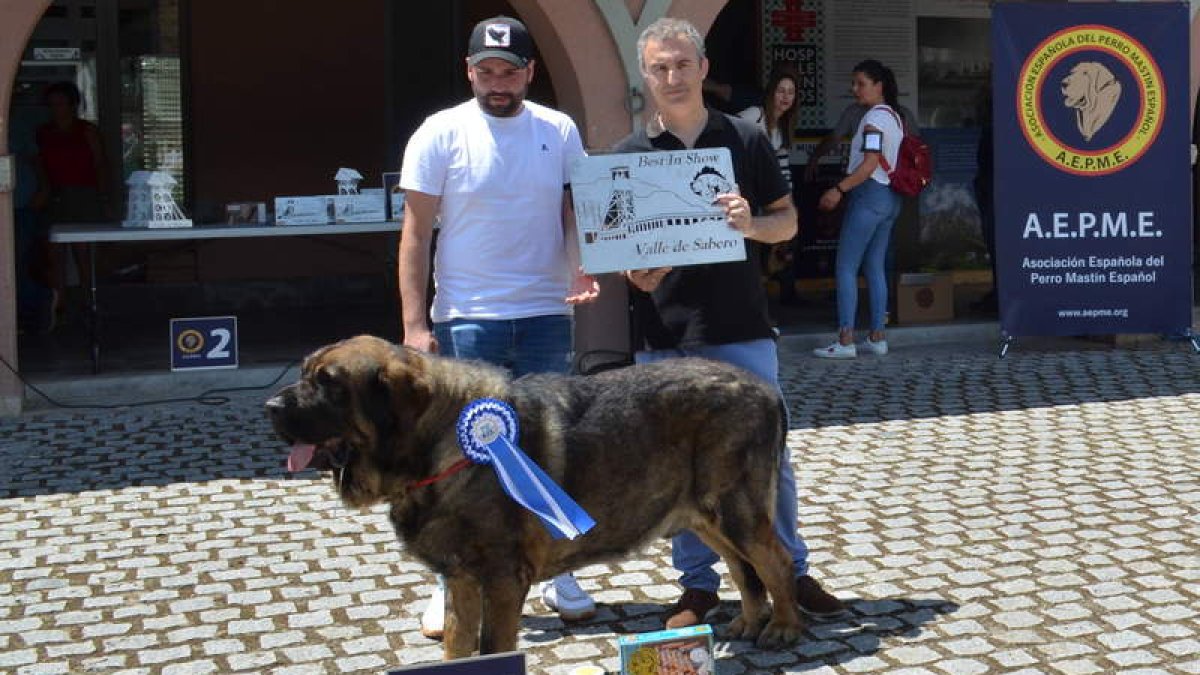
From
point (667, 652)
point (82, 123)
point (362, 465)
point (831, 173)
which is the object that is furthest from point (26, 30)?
point (831, 173)

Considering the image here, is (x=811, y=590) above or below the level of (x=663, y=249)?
below

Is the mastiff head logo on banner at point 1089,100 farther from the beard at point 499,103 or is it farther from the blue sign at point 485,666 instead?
the blue sign at point 485,666

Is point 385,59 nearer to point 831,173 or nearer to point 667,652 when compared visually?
point 831,173

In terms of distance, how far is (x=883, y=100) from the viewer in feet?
35.2

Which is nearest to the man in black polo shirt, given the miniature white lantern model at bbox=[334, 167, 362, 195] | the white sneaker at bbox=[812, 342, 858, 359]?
the miniature white lantern model at bbox=[334, 167, 362, 195]

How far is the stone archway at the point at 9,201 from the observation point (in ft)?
28.8

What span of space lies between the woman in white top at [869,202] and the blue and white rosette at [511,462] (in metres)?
6.75

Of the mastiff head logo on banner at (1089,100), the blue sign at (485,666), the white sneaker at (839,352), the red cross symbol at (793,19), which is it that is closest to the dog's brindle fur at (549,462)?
the blue sign at (485,666)

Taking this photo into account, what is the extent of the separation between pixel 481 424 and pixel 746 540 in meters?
1.06

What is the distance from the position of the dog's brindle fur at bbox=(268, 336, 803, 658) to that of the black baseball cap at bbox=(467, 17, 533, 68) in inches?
40.3

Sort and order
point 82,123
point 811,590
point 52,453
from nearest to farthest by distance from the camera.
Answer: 1. point 811,590
2. point 52,453
3. point 82,123

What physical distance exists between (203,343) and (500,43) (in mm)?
5516

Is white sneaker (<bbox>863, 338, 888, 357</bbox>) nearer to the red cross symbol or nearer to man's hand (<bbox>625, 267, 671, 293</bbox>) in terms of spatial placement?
the red cross symbol

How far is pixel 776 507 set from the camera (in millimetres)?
5023
